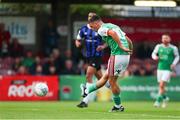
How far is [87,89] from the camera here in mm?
19203

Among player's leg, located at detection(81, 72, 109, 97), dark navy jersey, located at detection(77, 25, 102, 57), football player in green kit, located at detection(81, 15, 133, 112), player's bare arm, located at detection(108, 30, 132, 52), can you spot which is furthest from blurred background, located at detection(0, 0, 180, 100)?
player's bare arm, located at detection(108, 30, 132, 52)

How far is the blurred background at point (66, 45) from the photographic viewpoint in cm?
3046

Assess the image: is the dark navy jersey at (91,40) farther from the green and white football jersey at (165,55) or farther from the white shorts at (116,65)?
the green and white football jersey at (165,55)

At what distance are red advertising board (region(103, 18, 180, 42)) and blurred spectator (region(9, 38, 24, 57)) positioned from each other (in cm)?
468

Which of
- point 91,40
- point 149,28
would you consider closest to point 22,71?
point 149,28

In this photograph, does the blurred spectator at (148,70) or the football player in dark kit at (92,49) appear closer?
the football player in dark kit at (92,49)

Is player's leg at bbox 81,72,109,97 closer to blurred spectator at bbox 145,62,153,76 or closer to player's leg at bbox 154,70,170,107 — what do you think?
player's leg at bbox 154,70,170,107

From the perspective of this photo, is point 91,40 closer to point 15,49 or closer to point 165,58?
point 165,58

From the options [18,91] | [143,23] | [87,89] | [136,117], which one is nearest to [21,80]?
[18,91]

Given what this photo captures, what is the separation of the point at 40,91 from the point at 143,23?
52.5 feet

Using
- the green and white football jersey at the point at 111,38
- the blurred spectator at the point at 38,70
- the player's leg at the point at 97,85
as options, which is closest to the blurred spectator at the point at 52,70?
the blurred spectator at the point at 38,70

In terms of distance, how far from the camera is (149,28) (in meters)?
35.0

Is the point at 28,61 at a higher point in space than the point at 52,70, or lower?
higher

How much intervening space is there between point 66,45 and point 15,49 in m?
2.92
